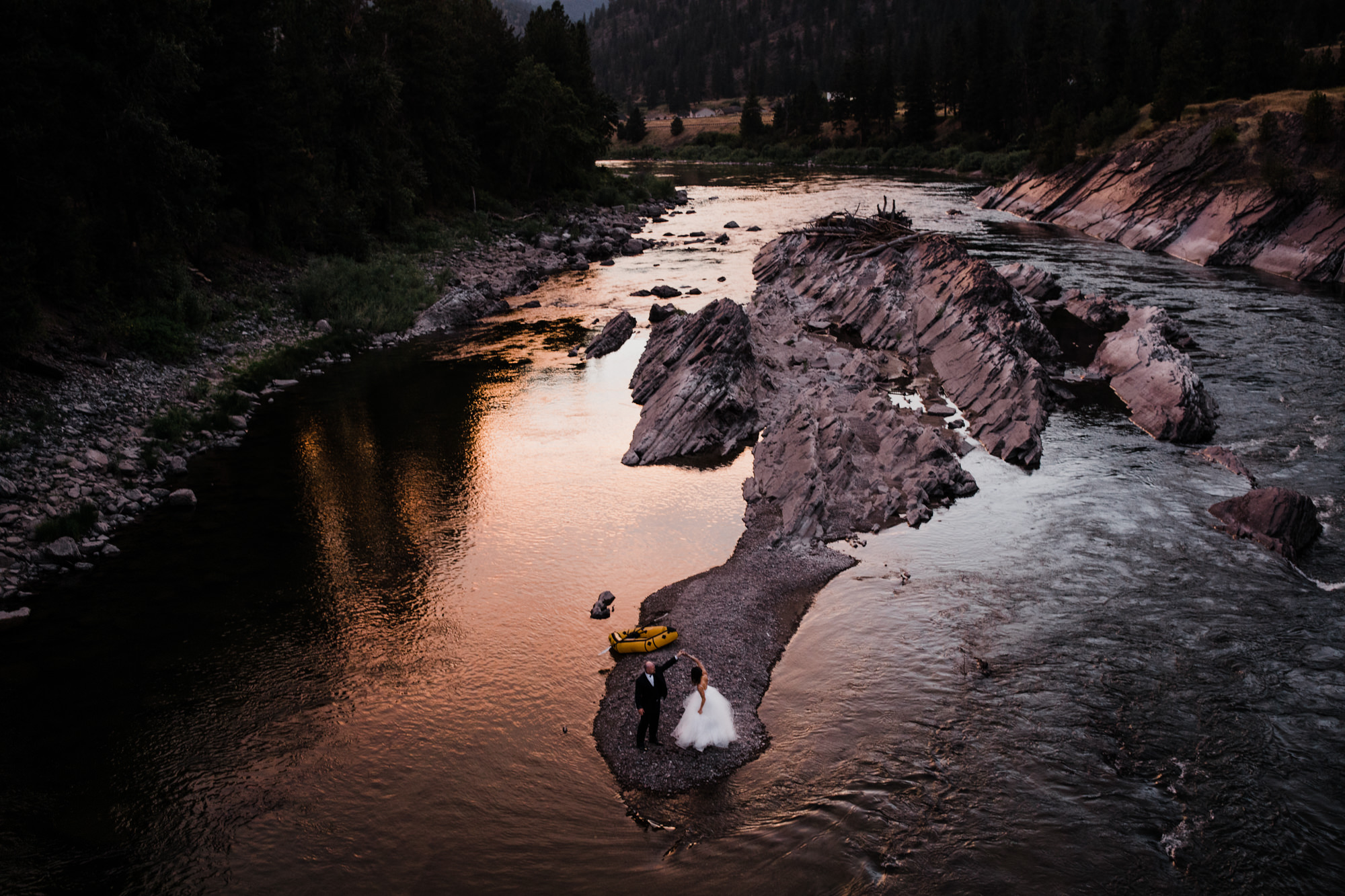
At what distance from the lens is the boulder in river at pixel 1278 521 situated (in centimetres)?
1983

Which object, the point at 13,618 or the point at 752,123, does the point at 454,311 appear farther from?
the point at 752,123

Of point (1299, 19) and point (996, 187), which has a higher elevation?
point (1299, 19)

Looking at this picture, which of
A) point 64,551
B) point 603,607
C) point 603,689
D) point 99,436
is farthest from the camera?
point 99,436

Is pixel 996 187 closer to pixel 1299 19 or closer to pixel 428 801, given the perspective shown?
pixel 1299 19

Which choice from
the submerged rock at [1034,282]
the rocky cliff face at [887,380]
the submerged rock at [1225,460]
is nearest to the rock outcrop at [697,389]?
the rocky cliff face at [887,380]

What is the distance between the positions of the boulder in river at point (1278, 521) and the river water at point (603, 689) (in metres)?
0.60

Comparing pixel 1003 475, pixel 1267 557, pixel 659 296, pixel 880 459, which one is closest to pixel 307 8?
pixel 659 296

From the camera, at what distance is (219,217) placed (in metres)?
42.9

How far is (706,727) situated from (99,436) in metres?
22.7

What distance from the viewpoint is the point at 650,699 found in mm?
13992

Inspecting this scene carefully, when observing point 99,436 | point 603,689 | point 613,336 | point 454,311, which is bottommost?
point 603,689

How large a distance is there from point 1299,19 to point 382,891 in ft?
431

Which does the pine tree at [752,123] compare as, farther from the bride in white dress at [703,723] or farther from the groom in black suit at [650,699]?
the groom in black suit at [650,699]

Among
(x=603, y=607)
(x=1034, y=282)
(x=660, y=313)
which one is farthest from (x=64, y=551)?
(x=1034, y=282)
